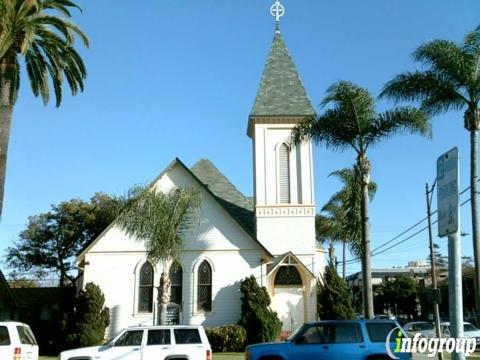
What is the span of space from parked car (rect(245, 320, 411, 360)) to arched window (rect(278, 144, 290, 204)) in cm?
1974

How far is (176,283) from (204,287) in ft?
5.11

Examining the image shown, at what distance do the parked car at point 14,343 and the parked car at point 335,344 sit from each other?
6533 mm

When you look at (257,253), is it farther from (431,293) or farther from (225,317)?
(431,293)

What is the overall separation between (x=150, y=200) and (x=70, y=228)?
28.9 meters

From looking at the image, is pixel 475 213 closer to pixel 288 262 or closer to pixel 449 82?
pixel 449 82

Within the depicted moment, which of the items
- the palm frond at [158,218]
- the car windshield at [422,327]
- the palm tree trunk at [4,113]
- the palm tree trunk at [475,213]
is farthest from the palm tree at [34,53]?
the car windshield at [422,327]

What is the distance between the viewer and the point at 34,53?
25.5 meters

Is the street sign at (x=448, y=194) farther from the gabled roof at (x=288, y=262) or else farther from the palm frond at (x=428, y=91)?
the gabled roof at (x=288, y=262)

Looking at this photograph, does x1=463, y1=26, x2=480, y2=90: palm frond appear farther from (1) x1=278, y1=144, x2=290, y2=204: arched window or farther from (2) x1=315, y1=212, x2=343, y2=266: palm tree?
(2) x1=315, y1=212, x2=343, y2=266: palm tree

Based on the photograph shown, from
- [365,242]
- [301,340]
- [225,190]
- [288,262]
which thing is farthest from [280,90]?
[301,340]

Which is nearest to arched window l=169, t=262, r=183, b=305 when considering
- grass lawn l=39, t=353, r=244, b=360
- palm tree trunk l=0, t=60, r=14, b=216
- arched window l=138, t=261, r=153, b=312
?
arched window l=138, t=261, r=153, b=312

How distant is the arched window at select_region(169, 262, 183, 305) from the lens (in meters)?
30.6

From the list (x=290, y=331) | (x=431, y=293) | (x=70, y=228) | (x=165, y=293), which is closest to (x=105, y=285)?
(x=165, y=293)

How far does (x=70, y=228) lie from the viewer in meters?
52.8
